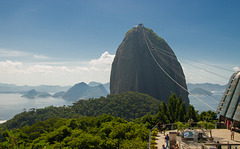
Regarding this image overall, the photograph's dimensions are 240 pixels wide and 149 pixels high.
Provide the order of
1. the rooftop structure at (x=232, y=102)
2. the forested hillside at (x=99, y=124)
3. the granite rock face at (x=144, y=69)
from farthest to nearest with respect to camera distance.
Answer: the granite rock face at (x=144, y=69)
the forested hillside at (x=99, y=124)
the rooftop structure at (x=232, y=102)

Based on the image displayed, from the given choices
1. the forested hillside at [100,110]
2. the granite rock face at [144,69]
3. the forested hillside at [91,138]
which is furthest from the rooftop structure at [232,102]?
the granite rock face at [144,69]

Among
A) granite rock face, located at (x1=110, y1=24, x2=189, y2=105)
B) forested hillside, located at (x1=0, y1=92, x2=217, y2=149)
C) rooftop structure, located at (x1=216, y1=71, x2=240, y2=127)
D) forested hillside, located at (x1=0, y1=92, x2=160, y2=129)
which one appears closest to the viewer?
rooftop structure, located at (x1=216, y1=71, x2=240, y2=127)

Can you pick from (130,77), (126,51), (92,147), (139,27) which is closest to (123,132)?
(92,147)

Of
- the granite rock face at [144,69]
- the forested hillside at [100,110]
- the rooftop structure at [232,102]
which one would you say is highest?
the granite rock face at [144,69]

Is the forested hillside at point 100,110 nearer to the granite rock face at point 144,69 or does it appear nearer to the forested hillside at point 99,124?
the forested hillside at point 99,124

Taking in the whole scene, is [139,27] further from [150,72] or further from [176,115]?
[176,115]

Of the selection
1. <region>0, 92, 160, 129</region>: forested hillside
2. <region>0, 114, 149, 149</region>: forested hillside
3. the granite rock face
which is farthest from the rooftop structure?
the granite rock face

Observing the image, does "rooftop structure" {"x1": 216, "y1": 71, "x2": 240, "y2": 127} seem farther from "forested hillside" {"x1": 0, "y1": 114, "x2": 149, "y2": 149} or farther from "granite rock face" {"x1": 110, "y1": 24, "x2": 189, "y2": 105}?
→ "granite rock face" {"x1": 110, "y1": 24, "x2": 189, "y2": 105}

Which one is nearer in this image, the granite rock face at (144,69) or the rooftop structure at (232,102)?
the rooftop structure at (232,102)
